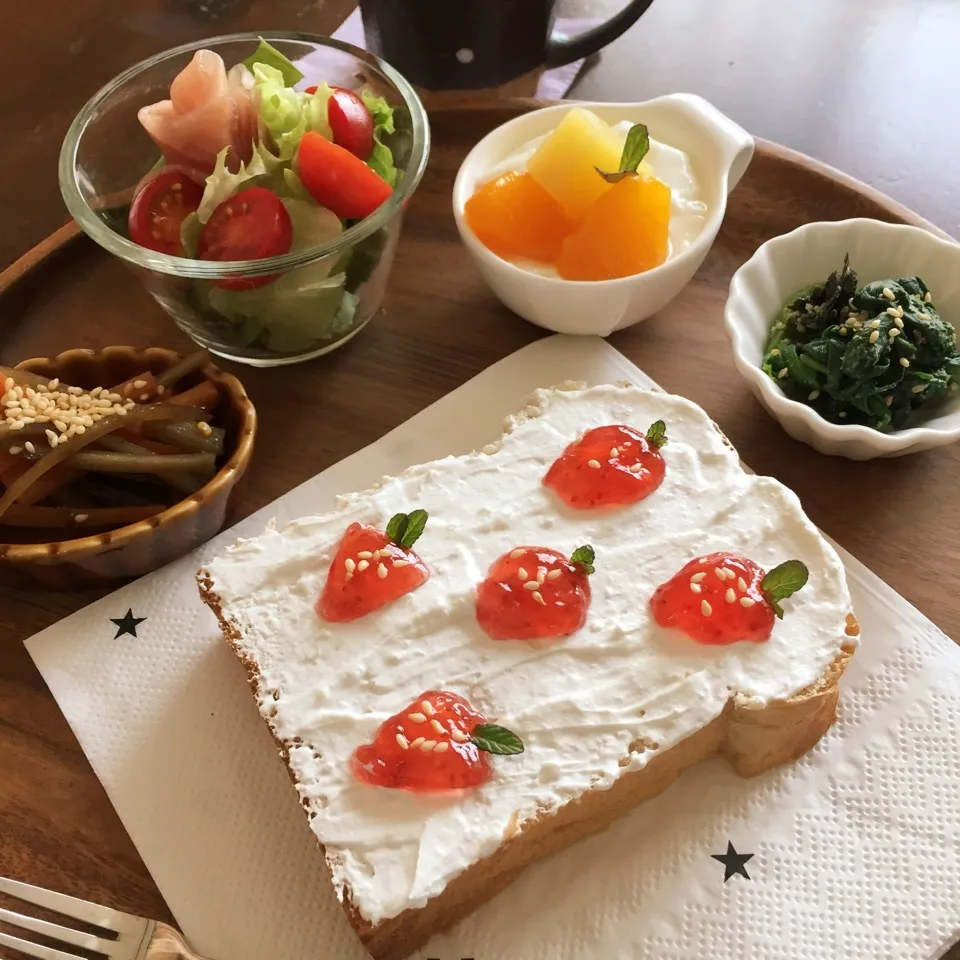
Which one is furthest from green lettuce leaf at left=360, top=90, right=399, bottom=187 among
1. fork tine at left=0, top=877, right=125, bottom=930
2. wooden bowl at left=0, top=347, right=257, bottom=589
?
fork tine at left=0, top=877, right=125, bottom=930

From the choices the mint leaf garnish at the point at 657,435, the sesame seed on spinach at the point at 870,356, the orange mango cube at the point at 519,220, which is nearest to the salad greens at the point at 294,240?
the orange mango cube at the point at 519,220

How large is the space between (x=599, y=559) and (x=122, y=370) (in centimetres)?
122

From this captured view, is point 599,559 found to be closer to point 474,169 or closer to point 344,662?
point 344,662

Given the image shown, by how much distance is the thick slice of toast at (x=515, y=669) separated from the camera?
1.51 meters

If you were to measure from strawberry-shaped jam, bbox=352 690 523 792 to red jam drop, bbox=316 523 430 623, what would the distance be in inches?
9.5

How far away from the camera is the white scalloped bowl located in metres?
2.01

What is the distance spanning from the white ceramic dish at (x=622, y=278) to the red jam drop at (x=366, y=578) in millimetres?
771

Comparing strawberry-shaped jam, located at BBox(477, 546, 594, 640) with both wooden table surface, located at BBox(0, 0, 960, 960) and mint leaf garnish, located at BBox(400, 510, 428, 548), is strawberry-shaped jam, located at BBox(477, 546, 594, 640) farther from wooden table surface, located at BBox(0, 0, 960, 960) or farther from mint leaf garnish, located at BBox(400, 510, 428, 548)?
wooden table surface, located at BBox(0, 0, 960, 960)

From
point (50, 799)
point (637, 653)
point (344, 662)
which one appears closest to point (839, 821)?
point (637, 653)

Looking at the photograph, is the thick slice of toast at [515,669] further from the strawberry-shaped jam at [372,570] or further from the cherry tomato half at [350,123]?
the cherry tomato half at [350,123]

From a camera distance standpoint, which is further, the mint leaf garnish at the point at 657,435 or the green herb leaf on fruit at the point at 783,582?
the mint leaf garnish at the point at 657,435

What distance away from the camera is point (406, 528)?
1.81 m

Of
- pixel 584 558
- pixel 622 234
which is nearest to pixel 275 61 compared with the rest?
pixel 622 234

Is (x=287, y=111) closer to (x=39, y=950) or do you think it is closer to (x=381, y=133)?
(x=381, y=133)
